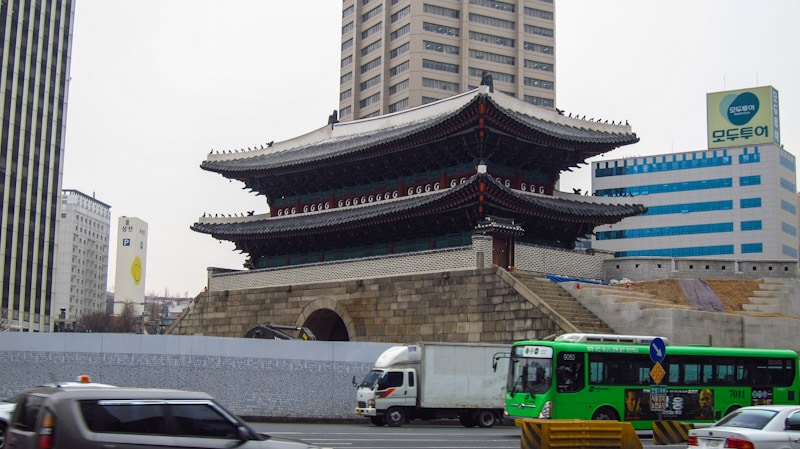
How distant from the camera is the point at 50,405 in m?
10.3

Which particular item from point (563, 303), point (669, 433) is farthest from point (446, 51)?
point (669, 433)

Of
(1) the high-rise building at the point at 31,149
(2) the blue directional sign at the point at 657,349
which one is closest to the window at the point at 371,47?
(1) the high-rise building at the point at 31,149

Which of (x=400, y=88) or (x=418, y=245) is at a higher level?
(x=400, y=88)

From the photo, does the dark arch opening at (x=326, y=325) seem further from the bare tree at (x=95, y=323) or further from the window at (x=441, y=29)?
the bare tree at (x=95, y=323)

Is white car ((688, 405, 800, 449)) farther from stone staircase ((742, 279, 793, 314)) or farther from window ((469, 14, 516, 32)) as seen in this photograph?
window ((469, 14, 516, 32))

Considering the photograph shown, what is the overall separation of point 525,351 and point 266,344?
871 cm

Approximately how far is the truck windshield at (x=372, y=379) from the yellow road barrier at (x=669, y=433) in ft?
31.3

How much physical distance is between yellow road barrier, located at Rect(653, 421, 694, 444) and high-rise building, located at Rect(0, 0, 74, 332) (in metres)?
64.1

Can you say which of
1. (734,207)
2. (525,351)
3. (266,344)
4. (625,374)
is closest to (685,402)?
(625,374)

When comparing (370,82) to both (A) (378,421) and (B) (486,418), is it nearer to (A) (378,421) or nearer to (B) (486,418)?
(B) (486,418)

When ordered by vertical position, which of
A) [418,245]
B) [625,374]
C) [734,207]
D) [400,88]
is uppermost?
[400,88]

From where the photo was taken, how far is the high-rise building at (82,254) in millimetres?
141750

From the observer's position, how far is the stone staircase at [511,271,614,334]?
33406mm

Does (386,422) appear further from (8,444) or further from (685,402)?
(8,444)
